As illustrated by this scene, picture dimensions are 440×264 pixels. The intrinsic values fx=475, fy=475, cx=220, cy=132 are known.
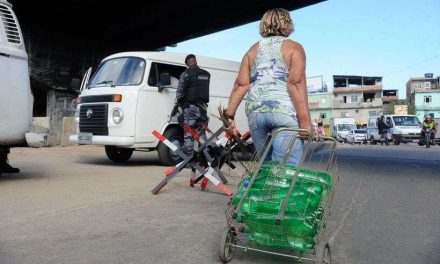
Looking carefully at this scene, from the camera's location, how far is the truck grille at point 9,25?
675 centimetres

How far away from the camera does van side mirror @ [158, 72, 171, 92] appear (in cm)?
963

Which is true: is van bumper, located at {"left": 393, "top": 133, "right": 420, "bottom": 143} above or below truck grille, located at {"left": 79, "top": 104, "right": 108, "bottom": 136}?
below

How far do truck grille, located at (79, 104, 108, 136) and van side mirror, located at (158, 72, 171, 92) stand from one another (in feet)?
3.84

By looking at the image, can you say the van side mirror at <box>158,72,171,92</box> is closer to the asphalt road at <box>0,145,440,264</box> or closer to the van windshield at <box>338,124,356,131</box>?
the asphalt road at <box>0,145,440,264</box>

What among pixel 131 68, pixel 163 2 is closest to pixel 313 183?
pixel 131 68

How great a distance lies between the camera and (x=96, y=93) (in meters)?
9.77

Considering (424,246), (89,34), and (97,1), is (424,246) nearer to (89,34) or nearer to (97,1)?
(97,1)

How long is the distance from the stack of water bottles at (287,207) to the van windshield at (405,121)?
2949cm

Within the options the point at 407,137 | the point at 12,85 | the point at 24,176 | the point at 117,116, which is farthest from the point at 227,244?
the point at 407,137

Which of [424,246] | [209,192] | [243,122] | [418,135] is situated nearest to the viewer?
[424,246]

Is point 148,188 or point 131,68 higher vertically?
point 131,68

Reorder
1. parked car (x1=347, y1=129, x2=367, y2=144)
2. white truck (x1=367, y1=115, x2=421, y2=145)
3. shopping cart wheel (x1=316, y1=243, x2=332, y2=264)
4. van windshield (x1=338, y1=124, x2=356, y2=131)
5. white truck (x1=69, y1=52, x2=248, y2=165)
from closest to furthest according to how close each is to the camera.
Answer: shopping cart wheel (x1=316, y1=243, x2=332, y2=264) → white truck (x1=69, y1=52, x2=248, y2=165) → white truck (x1=367, y1=115, x2=421, y2=145) → parked car (x1=347, y1=129, x2=367, y2=144) → van windshield (x1=338, y1=124, x2=356, y2=131)

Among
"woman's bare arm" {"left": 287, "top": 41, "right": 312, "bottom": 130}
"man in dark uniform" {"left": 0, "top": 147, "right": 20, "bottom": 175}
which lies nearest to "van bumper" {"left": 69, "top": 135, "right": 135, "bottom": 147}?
"man in dark uniform" {"left": 0, "top": 147, "right": 20, "bottom": 175}

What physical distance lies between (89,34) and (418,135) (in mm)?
20347
